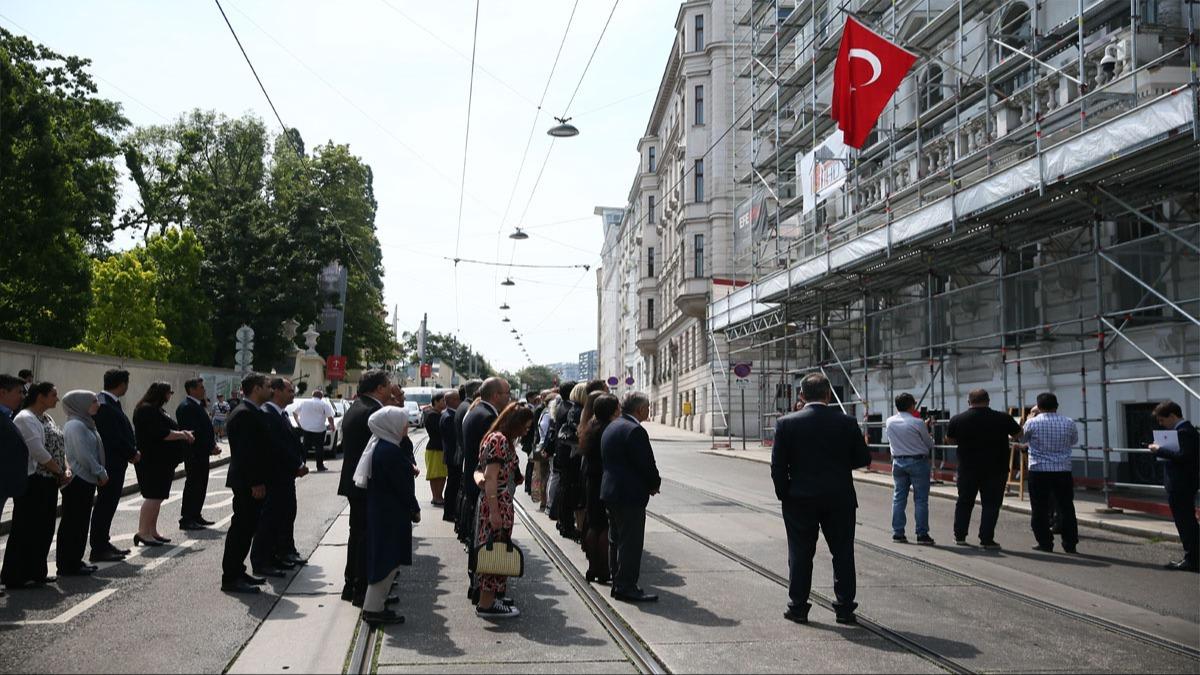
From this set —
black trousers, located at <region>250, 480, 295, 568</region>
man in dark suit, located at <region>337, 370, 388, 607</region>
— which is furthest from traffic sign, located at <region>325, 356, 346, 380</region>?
man in dark suit, located at <region>337, 370, 388, 607</region>

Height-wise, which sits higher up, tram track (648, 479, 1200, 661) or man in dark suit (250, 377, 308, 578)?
man in dark suit (250, 377, 308, 578)

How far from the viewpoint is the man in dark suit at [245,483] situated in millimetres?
7898

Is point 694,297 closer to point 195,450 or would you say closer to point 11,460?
point 195,450

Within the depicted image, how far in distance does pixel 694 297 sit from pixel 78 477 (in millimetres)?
38426

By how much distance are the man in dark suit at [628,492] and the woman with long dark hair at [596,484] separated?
1.03 feet

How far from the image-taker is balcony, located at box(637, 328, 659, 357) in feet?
209

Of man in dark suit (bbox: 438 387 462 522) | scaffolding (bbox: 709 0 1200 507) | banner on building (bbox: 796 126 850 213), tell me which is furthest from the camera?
banner on building (bbox: 796 126 850 213)

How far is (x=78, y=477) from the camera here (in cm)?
856

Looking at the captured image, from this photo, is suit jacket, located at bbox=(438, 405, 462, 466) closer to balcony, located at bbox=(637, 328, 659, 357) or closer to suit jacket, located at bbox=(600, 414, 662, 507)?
suit jacket, located at bbox=(600, 414, 662, 507)

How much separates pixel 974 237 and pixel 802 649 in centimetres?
1377

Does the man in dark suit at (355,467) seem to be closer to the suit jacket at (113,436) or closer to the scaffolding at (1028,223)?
the suit jacket at (113,436)

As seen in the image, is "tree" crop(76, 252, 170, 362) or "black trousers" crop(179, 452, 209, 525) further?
"tree" crop(76, 252, 170, 362)

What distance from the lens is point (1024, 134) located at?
57.3 feet

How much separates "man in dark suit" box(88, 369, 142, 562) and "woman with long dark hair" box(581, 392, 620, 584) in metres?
4.37
